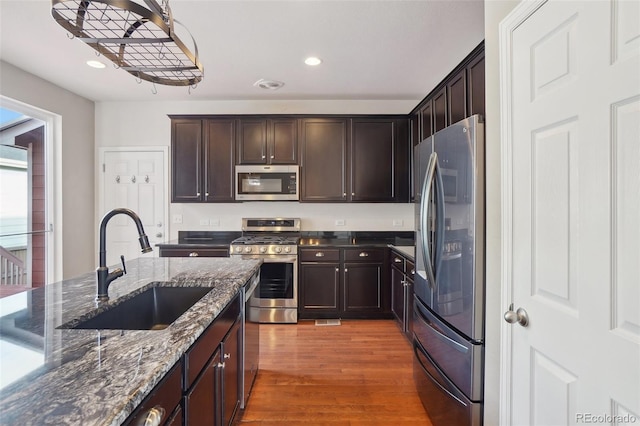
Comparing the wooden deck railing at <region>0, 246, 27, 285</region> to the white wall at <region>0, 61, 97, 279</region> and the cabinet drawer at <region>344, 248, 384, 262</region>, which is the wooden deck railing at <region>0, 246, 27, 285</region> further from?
the cabinet drawer at <region>344, 248, 384, 262</region>

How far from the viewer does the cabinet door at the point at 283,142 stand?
3588mm

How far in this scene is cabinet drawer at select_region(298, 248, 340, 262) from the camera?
3.37 meters

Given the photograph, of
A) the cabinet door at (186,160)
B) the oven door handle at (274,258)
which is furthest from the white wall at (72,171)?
the oven door handle at (274,258)

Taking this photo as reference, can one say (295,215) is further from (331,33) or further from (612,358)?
(612,358)

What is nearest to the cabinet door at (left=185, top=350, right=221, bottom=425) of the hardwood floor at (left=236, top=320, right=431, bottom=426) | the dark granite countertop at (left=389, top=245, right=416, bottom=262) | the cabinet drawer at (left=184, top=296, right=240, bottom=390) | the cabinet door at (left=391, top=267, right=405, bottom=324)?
the cabinet drawer at (left=184, top=296, right=240, bottom=390)

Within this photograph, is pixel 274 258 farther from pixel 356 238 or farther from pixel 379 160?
pixel 379 160

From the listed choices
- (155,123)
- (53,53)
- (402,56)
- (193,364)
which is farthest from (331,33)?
(155,123)

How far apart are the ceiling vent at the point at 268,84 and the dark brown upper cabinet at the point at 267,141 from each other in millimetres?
382

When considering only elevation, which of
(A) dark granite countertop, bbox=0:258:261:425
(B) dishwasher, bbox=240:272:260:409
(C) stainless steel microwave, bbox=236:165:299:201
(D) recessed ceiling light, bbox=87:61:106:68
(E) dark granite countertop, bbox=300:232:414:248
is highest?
(D) recessed ceiling light, bbox=87:61:106:68

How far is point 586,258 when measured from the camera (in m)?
0.88

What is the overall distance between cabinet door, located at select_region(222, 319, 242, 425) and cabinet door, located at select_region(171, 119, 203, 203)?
244 cm

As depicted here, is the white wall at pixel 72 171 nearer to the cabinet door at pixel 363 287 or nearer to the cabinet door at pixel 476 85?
the cabinet door at pixel 363 287

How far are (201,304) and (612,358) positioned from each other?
136 cm

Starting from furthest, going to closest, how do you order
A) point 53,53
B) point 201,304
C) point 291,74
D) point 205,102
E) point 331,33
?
point 205,102 → point 291,74 → point 53,53 → point 331,33 → point 201,304
